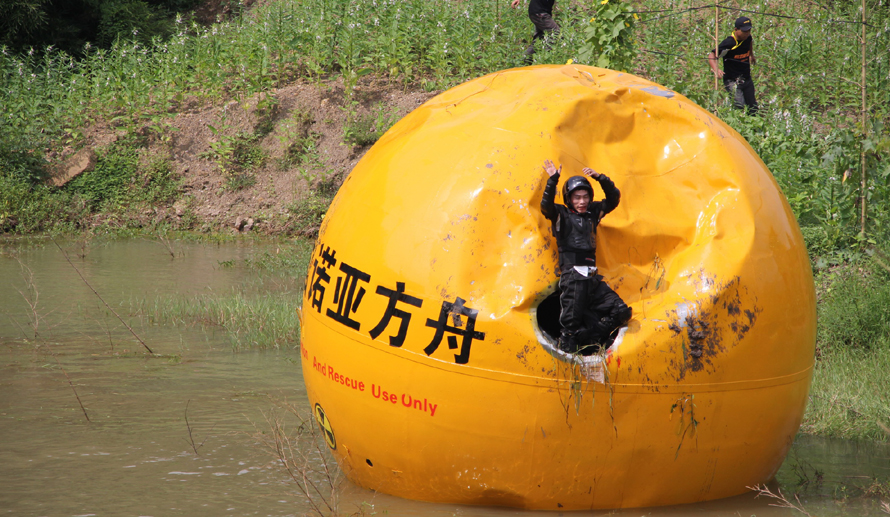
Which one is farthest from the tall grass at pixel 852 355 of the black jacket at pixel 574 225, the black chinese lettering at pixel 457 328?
the black chinese lettering at pixel 457 328

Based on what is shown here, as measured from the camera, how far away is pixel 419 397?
4.19 m

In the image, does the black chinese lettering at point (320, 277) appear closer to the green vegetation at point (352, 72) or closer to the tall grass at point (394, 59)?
the green vegetation at point (352, 72)

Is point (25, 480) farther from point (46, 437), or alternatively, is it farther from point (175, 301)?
point (175, 301)

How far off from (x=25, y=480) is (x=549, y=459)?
10.0 ft

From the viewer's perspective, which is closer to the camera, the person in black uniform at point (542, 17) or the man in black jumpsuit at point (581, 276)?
the man in black jumpsuit at point (581, 276)

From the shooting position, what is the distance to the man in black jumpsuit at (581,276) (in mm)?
4090

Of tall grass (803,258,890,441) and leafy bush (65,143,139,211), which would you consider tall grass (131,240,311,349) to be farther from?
leafy bush (65,143,139,211)

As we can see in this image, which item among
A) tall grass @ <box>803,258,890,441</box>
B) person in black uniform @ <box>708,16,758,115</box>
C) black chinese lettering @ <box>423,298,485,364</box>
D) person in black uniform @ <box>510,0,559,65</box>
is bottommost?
tall grass @ <box>803,258,890,441</box>

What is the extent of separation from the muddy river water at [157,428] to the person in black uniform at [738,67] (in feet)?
23.4

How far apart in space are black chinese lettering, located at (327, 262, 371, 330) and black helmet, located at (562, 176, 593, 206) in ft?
3.64

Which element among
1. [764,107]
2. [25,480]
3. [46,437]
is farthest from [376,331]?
[764,107]

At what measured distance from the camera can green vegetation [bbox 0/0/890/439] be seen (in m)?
11.7

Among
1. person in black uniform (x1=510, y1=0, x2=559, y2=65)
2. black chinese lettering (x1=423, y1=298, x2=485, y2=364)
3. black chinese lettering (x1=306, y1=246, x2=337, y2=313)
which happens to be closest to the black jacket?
black chinese lettering (x1=423, y1=298, x2=485, y2=364)

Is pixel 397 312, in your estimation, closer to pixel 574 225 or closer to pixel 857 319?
pixel 574 225
